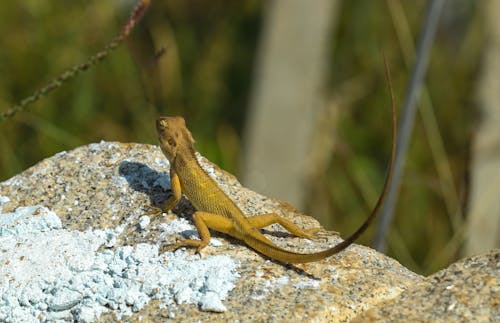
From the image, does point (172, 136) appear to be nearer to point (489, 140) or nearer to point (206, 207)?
point (206, 207)

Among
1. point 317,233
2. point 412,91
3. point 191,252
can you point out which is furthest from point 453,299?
point 412,91

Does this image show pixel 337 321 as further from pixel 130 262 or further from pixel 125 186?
pixel 125 186

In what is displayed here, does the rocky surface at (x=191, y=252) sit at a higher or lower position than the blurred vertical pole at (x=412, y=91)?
lower

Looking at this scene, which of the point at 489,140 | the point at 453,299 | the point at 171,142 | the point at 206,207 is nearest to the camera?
the point at 453,299

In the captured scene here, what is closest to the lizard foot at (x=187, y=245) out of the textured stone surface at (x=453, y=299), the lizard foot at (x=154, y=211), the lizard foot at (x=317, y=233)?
the lizard foot at (x=154, y=211)

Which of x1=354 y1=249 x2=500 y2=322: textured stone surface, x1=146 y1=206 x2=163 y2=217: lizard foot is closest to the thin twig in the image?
x1=146 y1=206 x2=163 y2=217: lizard foot

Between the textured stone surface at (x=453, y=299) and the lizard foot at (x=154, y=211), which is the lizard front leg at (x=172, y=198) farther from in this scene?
the textured stone surface at (x=453, y=299)
